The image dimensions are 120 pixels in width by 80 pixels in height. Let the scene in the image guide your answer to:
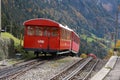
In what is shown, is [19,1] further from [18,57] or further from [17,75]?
[17,75]

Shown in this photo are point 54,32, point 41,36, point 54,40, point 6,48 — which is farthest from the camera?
point 41,36

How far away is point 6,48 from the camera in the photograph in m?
28.7

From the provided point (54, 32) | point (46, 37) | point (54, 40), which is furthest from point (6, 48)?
point (54, 32)

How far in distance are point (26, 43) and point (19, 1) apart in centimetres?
10890

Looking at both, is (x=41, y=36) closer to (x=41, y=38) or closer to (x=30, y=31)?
(x=41, y=38)

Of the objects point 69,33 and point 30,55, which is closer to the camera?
point 30,55

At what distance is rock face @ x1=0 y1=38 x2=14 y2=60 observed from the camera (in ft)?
89.6

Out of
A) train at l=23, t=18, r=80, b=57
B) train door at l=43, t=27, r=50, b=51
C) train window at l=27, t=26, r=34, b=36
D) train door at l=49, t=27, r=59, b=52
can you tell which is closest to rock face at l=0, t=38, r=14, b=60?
train at l=23, t=18, r=80, b=57

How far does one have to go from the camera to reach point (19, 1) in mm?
138125

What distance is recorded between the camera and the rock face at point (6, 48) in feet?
89.6

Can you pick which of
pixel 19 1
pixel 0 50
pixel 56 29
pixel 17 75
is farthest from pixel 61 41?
pixel 19 1

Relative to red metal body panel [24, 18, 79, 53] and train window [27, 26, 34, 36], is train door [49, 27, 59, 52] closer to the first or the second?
red metal body panel [24, 18, 79, 53]

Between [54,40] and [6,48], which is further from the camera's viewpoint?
[54,40]

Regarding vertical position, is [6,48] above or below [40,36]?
below
